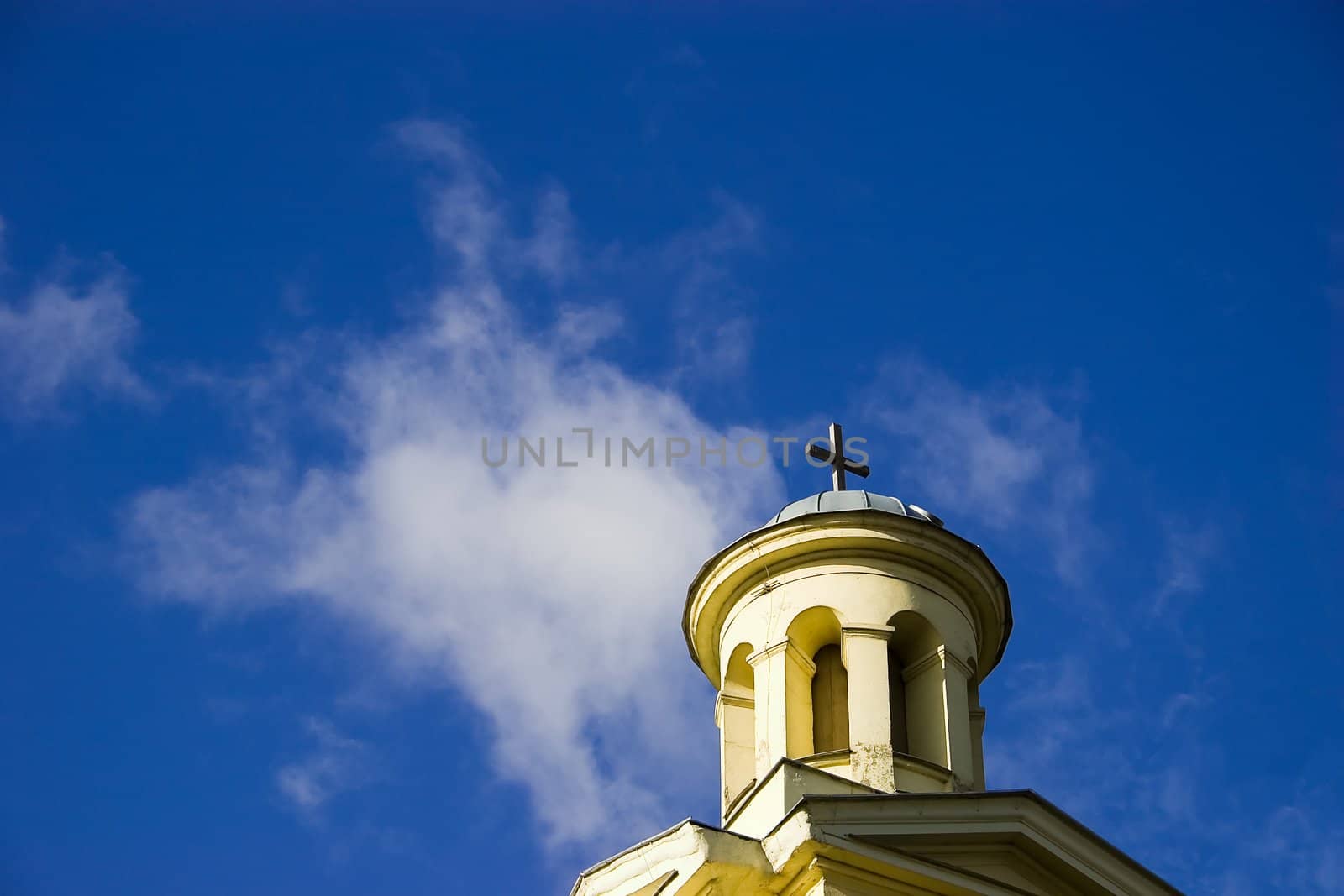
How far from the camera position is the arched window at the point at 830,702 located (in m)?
20.6

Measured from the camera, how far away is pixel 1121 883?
1827 cm

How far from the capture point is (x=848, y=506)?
21719 mm

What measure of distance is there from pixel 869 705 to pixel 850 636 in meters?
0.76

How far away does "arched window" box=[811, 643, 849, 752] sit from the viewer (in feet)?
67.6

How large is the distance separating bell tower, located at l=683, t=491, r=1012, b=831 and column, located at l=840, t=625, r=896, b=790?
15mm

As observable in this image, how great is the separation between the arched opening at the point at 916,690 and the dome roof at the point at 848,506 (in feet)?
3.70

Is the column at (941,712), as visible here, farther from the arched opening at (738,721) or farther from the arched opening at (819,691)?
the arched opening at (738,721)

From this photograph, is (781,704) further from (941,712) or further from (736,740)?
(941,712)

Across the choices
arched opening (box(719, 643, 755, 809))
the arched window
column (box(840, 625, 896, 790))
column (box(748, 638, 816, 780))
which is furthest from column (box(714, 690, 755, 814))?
column (box(840, 625, 896, 790))

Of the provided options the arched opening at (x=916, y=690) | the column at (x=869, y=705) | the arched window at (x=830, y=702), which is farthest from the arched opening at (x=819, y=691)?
the arched opening at (x=916, y=690)

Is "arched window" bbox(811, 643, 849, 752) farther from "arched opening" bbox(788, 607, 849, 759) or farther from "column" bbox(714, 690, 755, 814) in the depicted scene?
"column" bbox(714, 690, 755, 814)

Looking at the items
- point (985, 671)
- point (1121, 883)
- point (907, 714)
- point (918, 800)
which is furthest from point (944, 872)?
point (985, 671)

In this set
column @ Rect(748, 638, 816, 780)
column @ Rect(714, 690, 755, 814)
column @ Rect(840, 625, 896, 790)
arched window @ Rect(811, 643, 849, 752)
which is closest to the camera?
column @ Rect(840, 625, 896, 790)

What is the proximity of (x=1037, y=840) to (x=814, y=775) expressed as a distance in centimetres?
194
